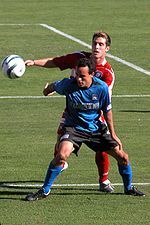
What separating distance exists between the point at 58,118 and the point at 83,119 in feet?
21.4

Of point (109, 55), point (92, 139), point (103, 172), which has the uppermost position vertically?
point (92, 139)

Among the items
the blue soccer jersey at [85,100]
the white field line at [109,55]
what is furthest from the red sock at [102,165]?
the white field line at [109,55]

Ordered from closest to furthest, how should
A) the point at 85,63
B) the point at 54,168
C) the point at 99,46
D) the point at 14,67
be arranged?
the point at 85,63 → the point at 54,168 → the point at 99,46 → the point at 14,67

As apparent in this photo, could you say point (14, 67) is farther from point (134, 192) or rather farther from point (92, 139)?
point (134, 192)

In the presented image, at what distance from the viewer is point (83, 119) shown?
1356 cm

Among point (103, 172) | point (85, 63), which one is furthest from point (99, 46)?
point (103, 172)

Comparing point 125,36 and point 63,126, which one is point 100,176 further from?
point 125,36

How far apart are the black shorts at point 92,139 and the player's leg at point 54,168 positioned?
12cm

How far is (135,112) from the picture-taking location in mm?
20766

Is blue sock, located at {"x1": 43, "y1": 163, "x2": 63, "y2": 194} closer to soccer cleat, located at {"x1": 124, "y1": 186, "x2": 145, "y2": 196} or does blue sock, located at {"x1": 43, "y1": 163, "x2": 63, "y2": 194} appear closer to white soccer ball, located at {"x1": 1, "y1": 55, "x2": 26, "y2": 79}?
soccer cleat, located at {"x1": 124, "y1": 186, "x2": 145, "y2": 196}

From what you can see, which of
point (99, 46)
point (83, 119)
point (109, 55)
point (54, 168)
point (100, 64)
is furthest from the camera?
point (109, 55)

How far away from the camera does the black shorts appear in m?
13.5

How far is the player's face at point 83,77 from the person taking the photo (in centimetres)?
1319

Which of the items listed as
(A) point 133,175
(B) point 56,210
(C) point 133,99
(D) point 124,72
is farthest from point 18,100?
(B) point 56,210
